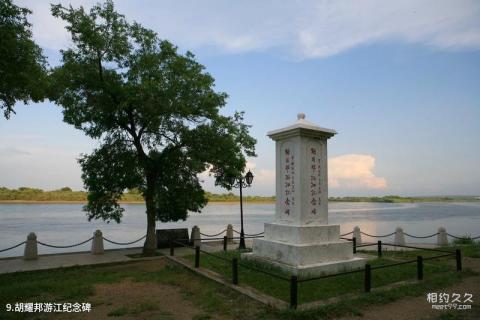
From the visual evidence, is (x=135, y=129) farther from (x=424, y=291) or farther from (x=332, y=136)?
(x=424, y=291)

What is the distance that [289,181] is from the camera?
1048 cm

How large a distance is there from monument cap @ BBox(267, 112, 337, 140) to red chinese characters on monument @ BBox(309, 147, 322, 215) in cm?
49

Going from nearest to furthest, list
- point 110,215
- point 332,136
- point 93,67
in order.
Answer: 1. point 332,136
2. point 93,67
3. point 110,215

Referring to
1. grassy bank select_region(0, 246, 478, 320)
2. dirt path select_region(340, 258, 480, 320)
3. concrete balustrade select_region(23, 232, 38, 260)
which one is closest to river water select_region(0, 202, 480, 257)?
concrete balustrade select_region(23, 232, 38, 260)

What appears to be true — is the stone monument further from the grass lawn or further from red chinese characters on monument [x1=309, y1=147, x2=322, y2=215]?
the grass lawn

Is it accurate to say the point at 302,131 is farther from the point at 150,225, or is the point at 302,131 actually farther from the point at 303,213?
the point at 150,225

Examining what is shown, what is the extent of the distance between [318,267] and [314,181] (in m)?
2.48

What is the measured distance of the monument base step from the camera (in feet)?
29.8

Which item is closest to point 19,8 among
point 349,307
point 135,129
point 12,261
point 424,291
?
point 135,129

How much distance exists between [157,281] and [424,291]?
6989mm

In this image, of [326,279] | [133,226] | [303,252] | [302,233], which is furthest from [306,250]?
[133,226]

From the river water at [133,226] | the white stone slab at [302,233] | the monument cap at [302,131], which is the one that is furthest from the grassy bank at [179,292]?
the river water at [133,226]

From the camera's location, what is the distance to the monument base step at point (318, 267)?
9.07 metres

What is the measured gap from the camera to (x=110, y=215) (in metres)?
16.0
